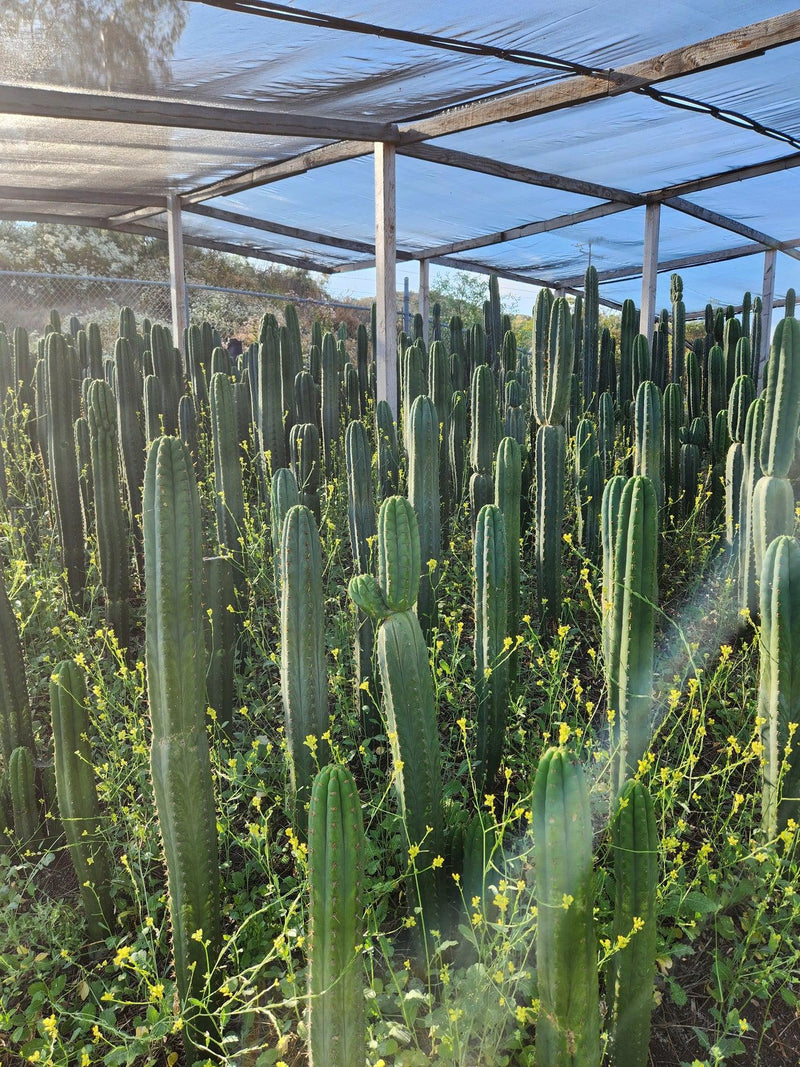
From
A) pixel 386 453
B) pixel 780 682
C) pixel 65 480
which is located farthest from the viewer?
pixel 386 453

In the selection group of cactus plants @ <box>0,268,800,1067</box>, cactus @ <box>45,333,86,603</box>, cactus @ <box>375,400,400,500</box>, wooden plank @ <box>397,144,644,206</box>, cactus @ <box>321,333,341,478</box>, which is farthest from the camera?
wooden plank @ <box>397,144,644,206</box>

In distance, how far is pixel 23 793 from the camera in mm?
2391

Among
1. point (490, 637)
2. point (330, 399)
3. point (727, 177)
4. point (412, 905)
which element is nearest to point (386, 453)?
point (330, 399)

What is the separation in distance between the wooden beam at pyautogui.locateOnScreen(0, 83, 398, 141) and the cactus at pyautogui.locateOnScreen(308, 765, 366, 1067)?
4435 mm

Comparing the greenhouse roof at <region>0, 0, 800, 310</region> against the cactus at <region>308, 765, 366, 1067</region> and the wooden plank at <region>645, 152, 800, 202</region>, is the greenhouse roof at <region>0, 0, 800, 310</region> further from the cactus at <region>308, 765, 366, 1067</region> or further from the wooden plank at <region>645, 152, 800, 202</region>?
the cactus at <region>308, 765, 366, 1067</region>

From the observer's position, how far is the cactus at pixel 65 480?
3.82 meters

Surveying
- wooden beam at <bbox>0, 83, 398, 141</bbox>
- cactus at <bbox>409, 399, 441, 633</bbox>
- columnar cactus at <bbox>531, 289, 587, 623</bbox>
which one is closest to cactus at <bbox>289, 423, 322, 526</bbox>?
cactus at <bbox>409, 399, 441, 633</bbox>

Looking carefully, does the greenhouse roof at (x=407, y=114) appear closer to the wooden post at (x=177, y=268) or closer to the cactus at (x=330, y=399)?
the wooden post at (x=177, y=268)

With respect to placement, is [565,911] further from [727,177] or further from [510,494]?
[727,177]

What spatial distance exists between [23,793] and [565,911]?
1.77 m

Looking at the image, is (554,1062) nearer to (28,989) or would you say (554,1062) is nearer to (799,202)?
(28,989)

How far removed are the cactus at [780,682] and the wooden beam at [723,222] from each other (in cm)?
691

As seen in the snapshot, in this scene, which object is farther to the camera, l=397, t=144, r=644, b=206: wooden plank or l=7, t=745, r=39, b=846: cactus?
l=397, t=144, r=644, b=206: wooden plank

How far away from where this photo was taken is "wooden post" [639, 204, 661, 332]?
7.70 m
